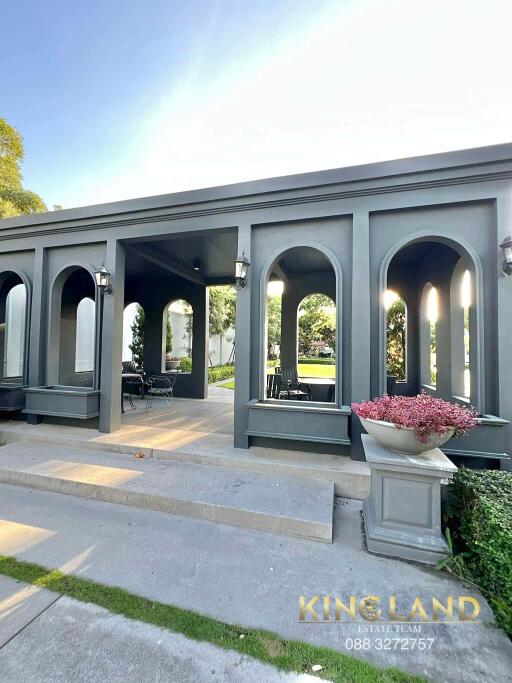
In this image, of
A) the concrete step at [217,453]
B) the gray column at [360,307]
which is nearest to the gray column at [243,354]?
the concrete step at [217,453]

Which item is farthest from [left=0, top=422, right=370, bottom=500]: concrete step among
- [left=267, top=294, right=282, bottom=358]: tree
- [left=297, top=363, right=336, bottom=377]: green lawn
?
[left=267, top=294, right=282, bottom=358]: tree

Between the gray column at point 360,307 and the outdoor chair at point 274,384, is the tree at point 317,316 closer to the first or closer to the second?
the outdoor chair at point 274,384

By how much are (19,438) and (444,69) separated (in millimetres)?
8475

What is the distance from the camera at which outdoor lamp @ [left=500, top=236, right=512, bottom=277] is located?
306 cm

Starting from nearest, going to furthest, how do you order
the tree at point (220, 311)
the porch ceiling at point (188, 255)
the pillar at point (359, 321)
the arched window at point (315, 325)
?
the pillar at point (359, 321) < the porch ceiling at point (188, 255) < the tree at point (220, 311) < the arched window at point (315, 325)

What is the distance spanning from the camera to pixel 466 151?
3242 millimetres

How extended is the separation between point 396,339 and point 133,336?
8032 millimetres

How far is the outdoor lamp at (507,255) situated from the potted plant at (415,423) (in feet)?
5.73

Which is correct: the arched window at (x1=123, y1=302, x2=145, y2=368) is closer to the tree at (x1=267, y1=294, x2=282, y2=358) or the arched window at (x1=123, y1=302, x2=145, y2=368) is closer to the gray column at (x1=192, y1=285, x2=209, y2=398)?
the gray column at (x1=192, y1=285, x2=209, y2=398)

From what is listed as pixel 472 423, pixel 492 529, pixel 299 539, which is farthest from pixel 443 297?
pixel 299 539

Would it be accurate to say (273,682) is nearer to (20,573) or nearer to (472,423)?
(20,573)

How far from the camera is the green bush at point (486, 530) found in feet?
5.93

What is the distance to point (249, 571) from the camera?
213cm

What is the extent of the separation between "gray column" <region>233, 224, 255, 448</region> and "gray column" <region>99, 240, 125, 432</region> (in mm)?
2004
